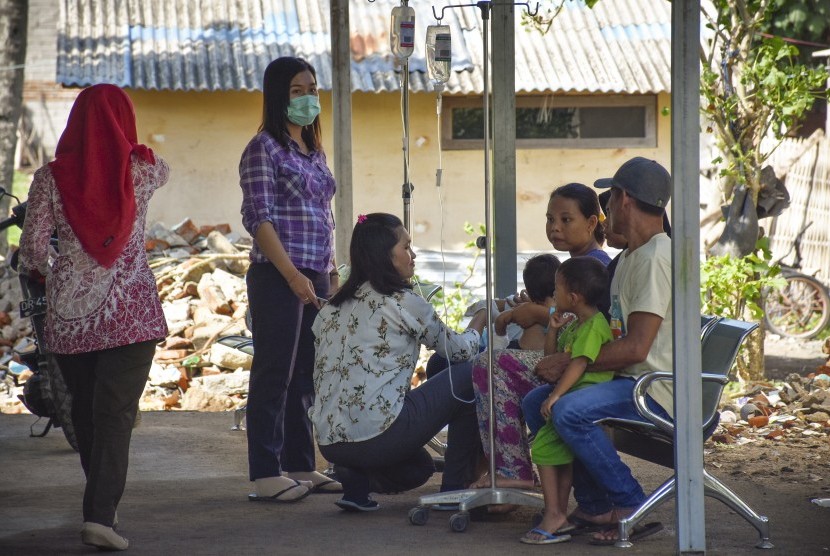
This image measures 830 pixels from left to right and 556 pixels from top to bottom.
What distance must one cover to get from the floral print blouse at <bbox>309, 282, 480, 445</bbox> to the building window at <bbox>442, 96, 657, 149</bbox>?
8305 millimetres

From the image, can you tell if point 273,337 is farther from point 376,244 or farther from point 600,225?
point 600,225

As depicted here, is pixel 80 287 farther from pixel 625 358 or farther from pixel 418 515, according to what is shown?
pixel 625 358

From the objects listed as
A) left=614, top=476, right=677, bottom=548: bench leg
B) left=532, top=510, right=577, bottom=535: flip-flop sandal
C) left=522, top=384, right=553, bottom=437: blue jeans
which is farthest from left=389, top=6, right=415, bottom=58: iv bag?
left=614, top=476, right=677, bottom=548: bench leg

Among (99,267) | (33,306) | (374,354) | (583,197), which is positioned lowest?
(374,354)

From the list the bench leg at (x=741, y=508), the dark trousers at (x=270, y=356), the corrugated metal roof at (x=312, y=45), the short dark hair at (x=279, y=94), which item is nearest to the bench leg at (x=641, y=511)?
the bench leg at (x=741, y=508)

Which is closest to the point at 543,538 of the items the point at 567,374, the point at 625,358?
the point at 567,374

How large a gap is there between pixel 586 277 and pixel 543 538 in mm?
1028

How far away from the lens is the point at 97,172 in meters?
4.25

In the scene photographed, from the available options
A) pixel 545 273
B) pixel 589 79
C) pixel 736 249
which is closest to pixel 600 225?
pixel 545 273

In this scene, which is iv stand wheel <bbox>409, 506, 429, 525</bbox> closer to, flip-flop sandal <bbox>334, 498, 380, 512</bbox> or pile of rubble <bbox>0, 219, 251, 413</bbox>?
flip-flop sandal <bbox>334, 498, 380, 512</bbox>

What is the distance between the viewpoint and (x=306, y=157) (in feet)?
17.4

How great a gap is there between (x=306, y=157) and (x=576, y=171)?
815cm

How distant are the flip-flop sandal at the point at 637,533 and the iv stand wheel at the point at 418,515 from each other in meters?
0.72

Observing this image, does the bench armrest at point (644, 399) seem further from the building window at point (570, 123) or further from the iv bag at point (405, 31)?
the building window at point (570, 123)
